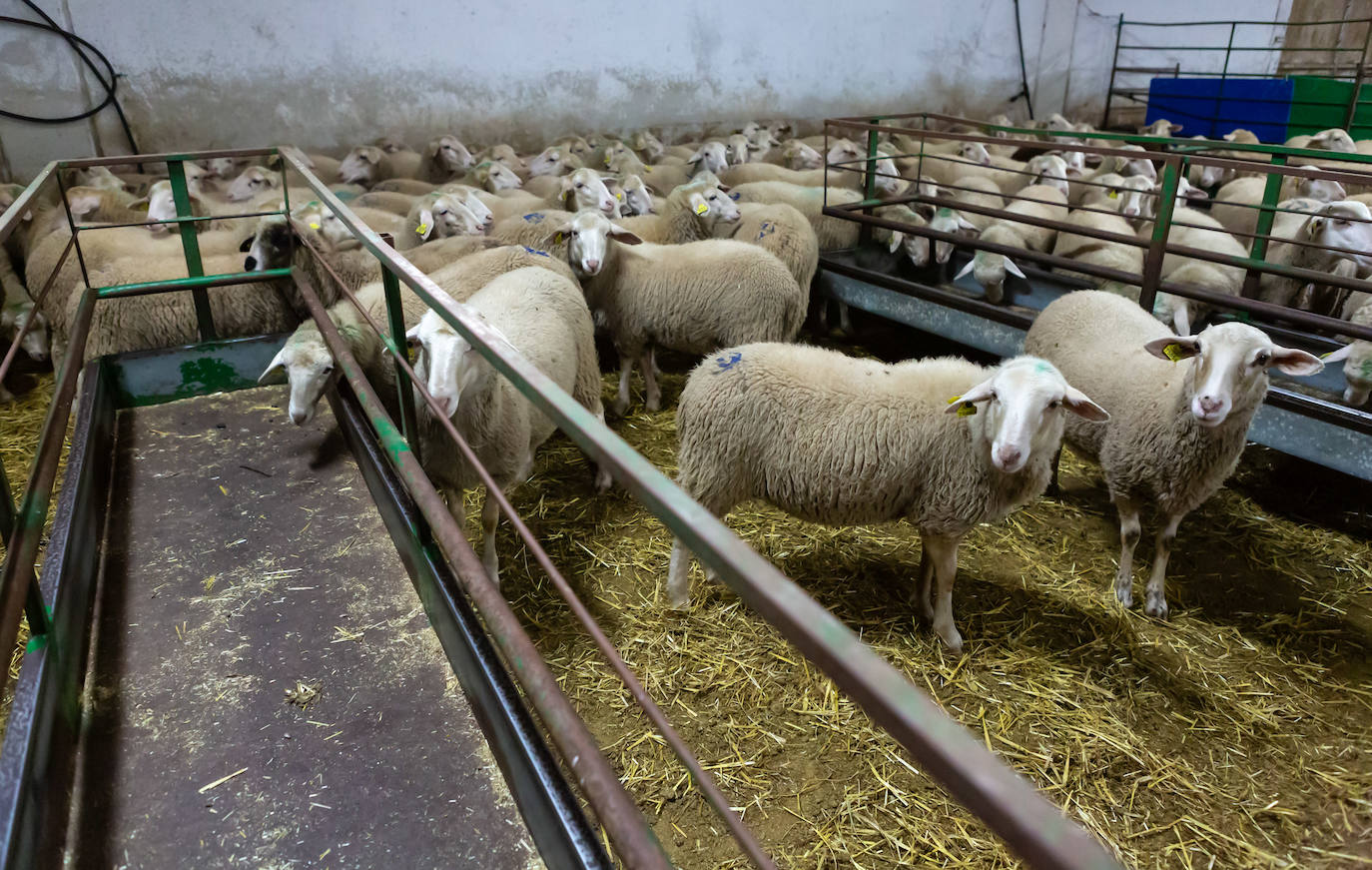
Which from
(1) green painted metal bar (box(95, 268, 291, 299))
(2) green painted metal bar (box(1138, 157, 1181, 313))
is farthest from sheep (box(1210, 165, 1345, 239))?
(1) green painted metal bar (box(95, 268, 291, 299))

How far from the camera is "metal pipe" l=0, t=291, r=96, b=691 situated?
1.56m

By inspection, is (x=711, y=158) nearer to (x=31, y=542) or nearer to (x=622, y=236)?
(x=622, y=236)

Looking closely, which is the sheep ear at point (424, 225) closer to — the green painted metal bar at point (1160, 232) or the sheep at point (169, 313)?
the sheep at point (169, 313)

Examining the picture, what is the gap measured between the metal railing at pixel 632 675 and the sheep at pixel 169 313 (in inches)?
97.5

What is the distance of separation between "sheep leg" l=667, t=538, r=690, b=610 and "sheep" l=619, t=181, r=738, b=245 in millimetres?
3141

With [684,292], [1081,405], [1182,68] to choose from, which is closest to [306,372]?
[684,292]

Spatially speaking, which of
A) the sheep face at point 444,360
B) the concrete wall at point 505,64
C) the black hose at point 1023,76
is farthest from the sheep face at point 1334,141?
the sheep face at point 444,360

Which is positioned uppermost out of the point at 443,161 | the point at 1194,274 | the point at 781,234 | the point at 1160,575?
the point at 443,161

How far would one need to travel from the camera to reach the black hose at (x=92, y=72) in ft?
23.7

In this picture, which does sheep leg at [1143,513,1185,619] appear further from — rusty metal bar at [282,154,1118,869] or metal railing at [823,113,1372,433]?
rusty metal bar at [282,154,1118,869]

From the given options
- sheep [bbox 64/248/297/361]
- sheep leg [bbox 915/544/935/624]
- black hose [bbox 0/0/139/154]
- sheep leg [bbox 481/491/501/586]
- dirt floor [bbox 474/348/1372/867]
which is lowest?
dirt floor [bbox 474/348/1372/867]

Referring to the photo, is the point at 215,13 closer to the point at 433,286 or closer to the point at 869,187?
the point at 869,187

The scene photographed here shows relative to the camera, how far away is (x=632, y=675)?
3.93ft

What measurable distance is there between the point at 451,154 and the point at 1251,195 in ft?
23.7
